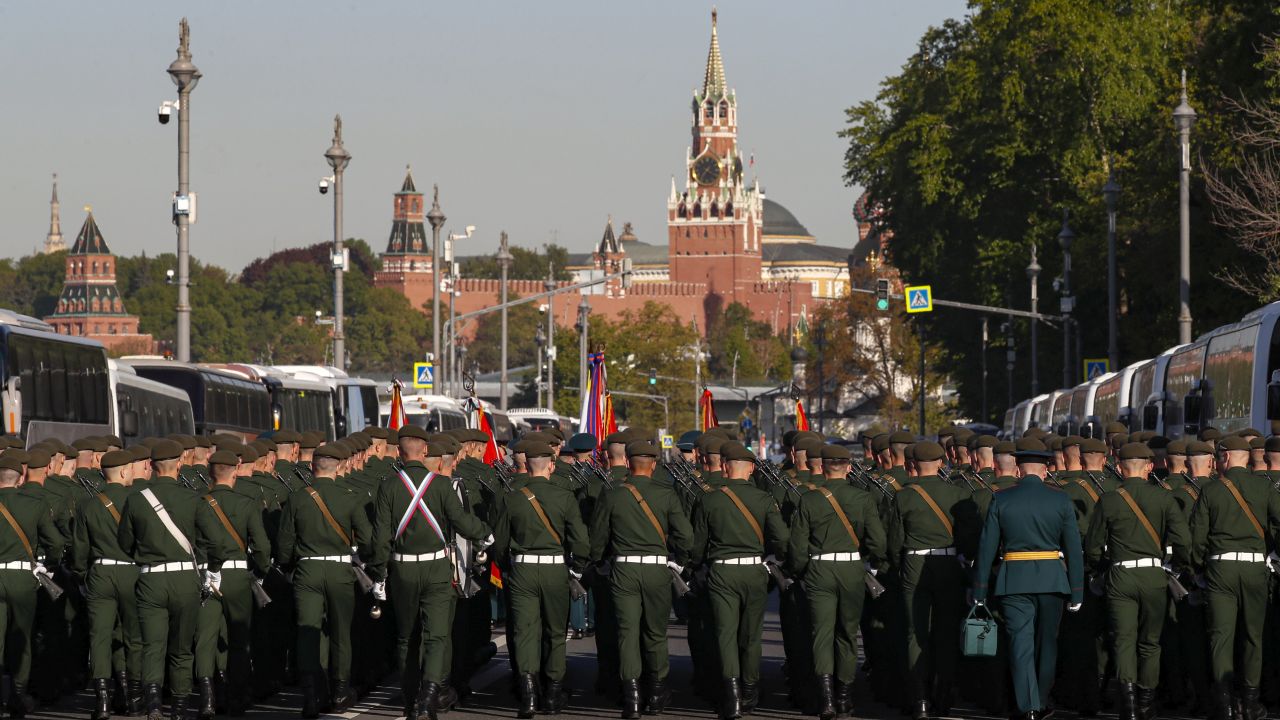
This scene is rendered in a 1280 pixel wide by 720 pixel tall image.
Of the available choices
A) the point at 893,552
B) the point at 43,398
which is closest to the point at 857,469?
the point at 893,552

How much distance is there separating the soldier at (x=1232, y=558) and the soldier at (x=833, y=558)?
1938 millimetres

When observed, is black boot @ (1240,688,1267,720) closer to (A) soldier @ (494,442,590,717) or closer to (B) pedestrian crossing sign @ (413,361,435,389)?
(A) soldier @ (494,442,590,717)

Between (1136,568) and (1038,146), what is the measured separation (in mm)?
40903

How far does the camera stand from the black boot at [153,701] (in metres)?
12.6

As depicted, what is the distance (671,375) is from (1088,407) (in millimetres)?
107798

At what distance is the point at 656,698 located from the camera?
13.5 m

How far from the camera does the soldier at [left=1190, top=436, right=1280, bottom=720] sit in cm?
1259

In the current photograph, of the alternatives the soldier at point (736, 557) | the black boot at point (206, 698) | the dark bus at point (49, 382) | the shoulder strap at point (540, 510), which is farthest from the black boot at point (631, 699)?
the dark bus at point (49, 382)

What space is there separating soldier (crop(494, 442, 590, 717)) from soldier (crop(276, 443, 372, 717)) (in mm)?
916

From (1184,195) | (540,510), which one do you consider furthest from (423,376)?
(540,510)

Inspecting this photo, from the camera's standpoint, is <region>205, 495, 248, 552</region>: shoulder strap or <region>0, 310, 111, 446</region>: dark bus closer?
<region>205, 495, 248, 552</region>: shoulder strap

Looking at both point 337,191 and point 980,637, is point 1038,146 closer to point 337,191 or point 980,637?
point 337,191

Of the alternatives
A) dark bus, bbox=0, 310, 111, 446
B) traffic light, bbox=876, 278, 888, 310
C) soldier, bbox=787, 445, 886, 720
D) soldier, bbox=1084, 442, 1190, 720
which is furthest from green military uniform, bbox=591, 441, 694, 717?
traffic light, bbox=876, 278, 888, 310

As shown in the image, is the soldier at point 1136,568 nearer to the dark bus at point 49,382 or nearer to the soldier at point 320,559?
the soldier at point 320,559
